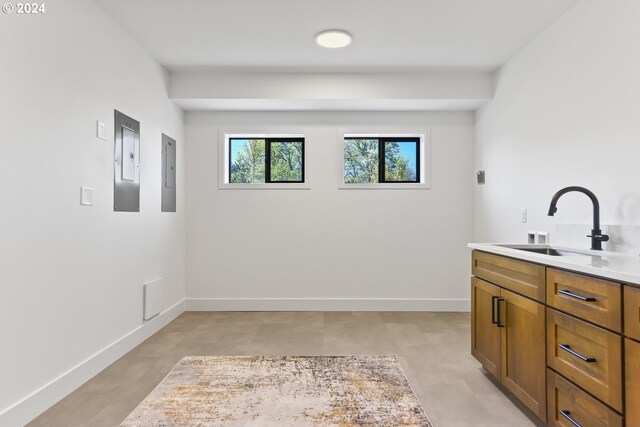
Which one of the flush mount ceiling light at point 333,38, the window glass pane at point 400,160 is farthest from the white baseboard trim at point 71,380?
the window glass pane at point 400,160

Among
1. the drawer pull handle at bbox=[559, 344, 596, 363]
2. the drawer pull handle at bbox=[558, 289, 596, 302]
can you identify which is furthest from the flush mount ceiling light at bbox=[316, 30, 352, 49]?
the drawer pull handle at bbox=[559, 344, 596, 363]

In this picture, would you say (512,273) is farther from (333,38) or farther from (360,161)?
(360,161)

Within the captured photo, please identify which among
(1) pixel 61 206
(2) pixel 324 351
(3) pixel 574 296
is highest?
(1) pixel 61 206

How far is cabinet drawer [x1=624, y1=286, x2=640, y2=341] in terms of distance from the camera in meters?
1.24

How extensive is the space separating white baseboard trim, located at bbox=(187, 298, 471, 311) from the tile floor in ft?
0.36

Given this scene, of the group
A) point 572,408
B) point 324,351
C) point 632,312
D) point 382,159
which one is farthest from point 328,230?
point 632,312

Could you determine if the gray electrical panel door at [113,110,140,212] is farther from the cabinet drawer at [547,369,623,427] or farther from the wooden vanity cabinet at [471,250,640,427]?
the cabinet drawer at [547,369,623,427]

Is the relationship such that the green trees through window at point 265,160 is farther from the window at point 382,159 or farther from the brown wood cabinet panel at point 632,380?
the brown wood cabinet panel at point 632,380

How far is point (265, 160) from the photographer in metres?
4.39

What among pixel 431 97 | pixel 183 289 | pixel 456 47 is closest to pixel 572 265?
pixel 456 47

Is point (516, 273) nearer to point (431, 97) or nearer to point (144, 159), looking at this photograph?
point (431, 97)

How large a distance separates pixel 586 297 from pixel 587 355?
0.25 m

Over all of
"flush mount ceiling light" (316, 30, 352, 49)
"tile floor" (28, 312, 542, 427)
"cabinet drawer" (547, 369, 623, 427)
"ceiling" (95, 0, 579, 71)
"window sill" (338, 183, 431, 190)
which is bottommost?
"tile floor" (28, 312, 542, 427)

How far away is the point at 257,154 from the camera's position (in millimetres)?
4410
